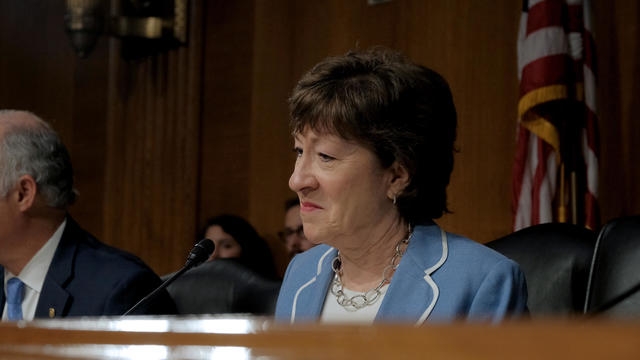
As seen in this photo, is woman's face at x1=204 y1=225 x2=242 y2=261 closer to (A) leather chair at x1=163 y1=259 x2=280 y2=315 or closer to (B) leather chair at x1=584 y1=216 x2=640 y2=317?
(A) leather chair at x1=163 y1=259 x2=280 y2=315

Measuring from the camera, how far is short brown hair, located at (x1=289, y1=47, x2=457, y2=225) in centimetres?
210

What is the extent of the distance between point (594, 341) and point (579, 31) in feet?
11.4

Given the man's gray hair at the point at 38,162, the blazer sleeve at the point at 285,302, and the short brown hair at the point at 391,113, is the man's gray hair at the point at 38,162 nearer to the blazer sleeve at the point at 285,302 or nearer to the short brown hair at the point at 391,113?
the blazer sleeve at the point at 285,302

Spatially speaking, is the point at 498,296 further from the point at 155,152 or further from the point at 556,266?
the point at 155,152

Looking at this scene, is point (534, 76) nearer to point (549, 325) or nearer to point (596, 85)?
point (596, 85)

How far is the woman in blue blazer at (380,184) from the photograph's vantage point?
2043 mm

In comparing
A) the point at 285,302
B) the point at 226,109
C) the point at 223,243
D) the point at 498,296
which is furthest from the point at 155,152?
the point at 498,296

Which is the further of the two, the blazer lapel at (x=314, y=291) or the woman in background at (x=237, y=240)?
the woman in background at (x=237, y=240)

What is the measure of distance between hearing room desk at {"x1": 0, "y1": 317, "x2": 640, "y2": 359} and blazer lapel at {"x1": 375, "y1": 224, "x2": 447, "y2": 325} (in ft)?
4.14

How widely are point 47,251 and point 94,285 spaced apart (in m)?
0.26

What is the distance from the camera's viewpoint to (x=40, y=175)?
285 cm

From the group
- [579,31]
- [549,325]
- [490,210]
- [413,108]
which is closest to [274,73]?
[490,210]

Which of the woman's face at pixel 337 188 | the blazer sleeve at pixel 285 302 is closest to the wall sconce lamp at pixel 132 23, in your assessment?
the blazer sleeve at pixel 285 302

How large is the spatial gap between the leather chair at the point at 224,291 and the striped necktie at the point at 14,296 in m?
0.49
